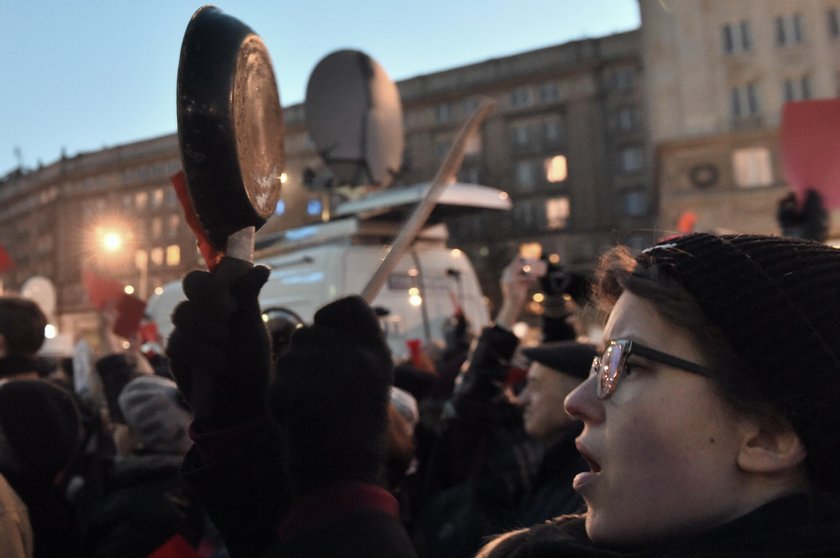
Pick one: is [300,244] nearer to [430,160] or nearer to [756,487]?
[756,487]

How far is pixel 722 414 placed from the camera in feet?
3.36

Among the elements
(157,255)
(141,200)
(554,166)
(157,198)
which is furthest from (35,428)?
(157,255)

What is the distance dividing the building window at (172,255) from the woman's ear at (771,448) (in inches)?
2093

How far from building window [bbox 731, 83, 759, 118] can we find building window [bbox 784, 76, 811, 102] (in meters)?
1.14

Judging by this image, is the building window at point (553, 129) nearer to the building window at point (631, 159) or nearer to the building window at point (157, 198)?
the building window at point (631, 159)

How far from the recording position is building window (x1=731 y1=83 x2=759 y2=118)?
27625 millimetres

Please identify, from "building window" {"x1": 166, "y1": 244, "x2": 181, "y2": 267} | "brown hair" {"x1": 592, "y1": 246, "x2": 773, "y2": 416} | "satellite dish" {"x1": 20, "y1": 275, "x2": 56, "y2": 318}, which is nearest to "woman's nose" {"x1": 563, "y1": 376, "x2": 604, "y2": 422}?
"brown hair" {"x1": 592, "y1": 246, "x2": 773, "y2": 416}

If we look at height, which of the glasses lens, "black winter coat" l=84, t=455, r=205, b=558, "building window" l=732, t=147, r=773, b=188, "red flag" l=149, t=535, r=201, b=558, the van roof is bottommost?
"red flag" l=149, t=535, r=201, b=558

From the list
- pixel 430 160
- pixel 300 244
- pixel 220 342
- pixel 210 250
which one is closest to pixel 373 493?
pixel 220 342

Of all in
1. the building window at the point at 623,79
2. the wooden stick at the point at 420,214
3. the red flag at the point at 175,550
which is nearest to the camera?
the wooden stick at the point at 420,214

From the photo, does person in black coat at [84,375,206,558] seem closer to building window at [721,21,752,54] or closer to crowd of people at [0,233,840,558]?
crowd of people at [0,233,840,558]

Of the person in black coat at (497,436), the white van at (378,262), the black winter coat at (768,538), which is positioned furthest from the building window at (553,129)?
the black winter coat at (768,538)

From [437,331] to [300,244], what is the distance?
1.57 metres

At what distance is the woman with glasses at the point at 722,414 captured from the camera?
3.17ft
